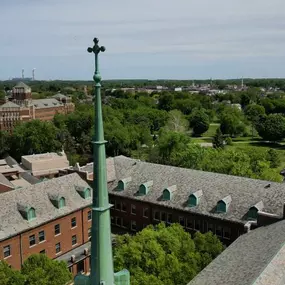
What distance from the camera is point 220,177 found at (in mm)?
40094

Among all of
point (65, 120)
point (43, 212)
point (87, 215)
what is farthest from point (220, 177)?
point (65, 120)

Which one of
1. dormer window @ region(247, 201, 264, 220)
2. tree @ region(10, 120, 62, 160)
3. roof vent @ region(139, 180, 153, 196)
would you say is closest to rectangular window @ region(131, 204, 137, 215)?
roof vent @ region(139, 180, 153, 196)

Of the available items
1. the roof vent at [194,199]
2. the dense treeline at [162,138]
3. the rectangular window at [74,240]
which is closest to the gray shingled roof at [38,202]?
A: the rectangular window at [74,240]

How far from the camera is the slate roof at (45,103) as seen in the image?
146 metres

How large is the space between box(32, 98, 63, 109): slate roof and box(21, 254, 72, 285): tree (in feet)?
407

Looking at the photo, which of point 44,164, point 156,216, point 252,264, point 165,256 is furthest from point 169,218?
point 44,164

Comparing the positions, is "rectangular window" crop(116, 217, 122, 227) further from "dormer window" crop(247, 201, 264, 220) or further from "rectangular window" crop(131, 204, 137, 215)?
"dormer window" crop(247, 201, 264, 220)

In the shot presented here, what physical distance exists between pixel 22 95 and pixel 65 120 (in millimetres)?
54862

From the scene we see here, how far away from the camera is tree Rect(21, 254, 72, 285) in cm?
2370

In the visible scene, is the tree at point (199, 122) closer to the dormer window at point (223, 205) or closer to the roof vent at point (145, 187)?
the roof vent at point (145, 187)

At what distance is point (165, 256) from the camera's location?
25.1 m

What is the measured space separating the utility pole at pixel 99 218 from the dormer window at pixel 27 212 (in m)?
26.9

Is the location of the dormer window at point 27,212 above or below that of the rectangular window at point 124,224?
above

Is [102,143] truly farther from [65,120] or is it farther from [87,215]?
[65,120]
